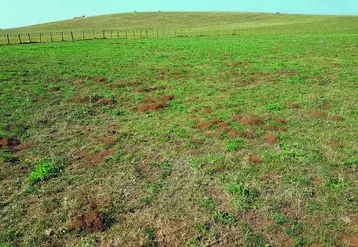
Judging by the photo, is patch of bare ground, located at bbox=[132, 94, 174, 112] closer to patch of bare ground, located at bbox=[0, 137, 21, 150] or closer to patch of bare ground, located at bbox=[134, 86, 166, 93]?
patch of bare ground, located at bbox=[134, 86, 166, 93]

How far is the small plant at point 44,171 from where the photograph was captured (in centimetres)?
715

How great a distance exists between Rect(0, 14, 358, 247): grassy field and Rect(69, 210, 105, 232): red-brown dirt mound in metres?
0.02

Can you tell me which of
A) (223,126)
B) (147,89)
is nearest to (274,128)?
(223,126)

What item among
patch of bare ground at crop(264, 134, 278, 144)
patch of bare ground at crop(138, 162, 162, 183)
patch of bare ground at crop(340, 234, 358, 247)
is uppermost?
patch of bare ground at crop(264, 134, 278, 144)

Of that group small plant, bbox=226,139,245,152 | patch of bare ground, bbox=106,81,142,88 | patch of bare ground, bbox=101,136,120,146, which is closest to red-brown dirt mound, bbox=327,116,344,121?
small plant, bbox=226,139,245,152

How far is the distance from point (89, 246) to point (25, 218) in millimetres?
1702

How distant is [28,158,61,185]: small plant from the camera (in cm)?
715

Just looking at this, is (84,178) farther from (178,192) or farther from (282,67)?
(282,67)

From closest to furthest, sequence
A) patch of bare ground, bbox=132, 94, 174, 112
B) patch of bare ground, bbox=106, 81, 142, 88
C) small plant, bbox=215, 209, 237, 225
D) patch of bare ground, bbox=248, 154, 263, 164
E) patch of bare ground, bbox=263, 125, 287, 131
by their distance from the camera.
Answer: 1. small plant, bbox=215, 209, 237, 225
2. patch of bare ground, bbox=248, 154, 263, 164
3. patch of bare ground, bbox=263, 125, 287, 131
4. patch of bare ground, bbox=132, 94, 174, 112
5. patch of bare ground, bbox=106, 81, 142, 88

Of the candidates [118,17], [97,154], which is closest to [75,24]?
[118,17]

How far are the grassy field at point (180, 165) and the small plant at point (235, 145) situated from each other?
0.20 ft

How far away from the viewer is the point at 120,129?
33.6 feet

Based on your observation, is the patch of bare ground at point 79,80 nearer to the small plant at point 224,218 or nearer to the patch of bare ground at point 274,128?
the patch of bare ground at point 274,128

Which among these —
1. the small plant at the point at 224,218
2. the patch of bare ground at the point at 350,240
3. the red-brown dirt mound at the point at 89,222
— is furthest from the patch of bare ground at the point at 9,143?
the patch of bare ground at the point at 350,240
